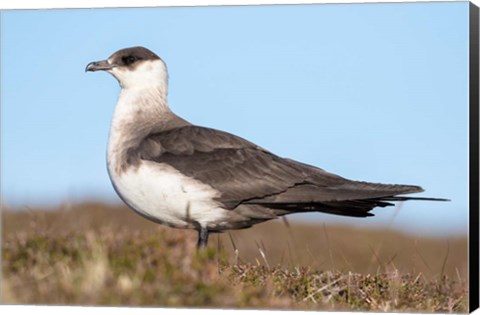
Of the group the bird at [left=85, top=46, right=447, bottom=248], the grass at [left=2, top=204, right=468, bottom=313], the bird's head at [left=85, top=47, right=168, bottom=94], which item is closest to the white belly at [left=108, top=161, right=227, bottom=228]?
the bird at [left=85, top=46, right=447, bottom=248]

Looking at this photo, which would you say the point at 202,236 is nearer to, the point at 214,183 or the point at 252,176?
the point at 214,183

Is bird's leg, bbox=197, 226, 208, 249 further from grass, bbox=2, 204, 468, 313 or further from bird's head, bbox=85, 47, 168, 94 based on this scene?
bird's head, bbox=85, 47, 168, 94

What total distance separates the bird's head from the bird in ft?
1.65

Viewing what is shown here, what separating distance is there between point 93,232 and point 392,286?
2233 mm

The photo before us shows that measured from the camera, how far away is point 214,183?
28.1ft

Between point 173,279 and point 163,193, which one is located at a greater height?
point 163,193

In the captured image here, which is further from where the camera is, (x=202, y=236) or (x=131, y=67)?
(x=131, y=67)

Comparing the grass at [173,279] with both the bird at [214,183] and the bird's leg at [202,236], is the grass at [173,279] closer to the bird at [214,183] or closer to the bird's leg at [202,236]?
the bird's leg at [202,236]

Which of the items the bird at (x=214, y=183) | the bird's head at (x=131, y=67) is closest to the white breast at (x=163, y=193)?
the bird at (x=214, y=183)

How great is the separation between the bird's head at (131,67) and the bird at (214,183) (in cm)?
50

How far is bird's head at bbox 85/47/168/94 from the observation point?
31.1 ft

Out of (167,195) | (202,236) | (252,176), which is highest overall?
(252,176)

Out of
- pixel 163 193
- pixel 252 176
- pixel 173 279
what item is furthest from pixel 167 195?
pixel 173 279

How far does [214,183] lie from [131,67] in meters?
1.56
